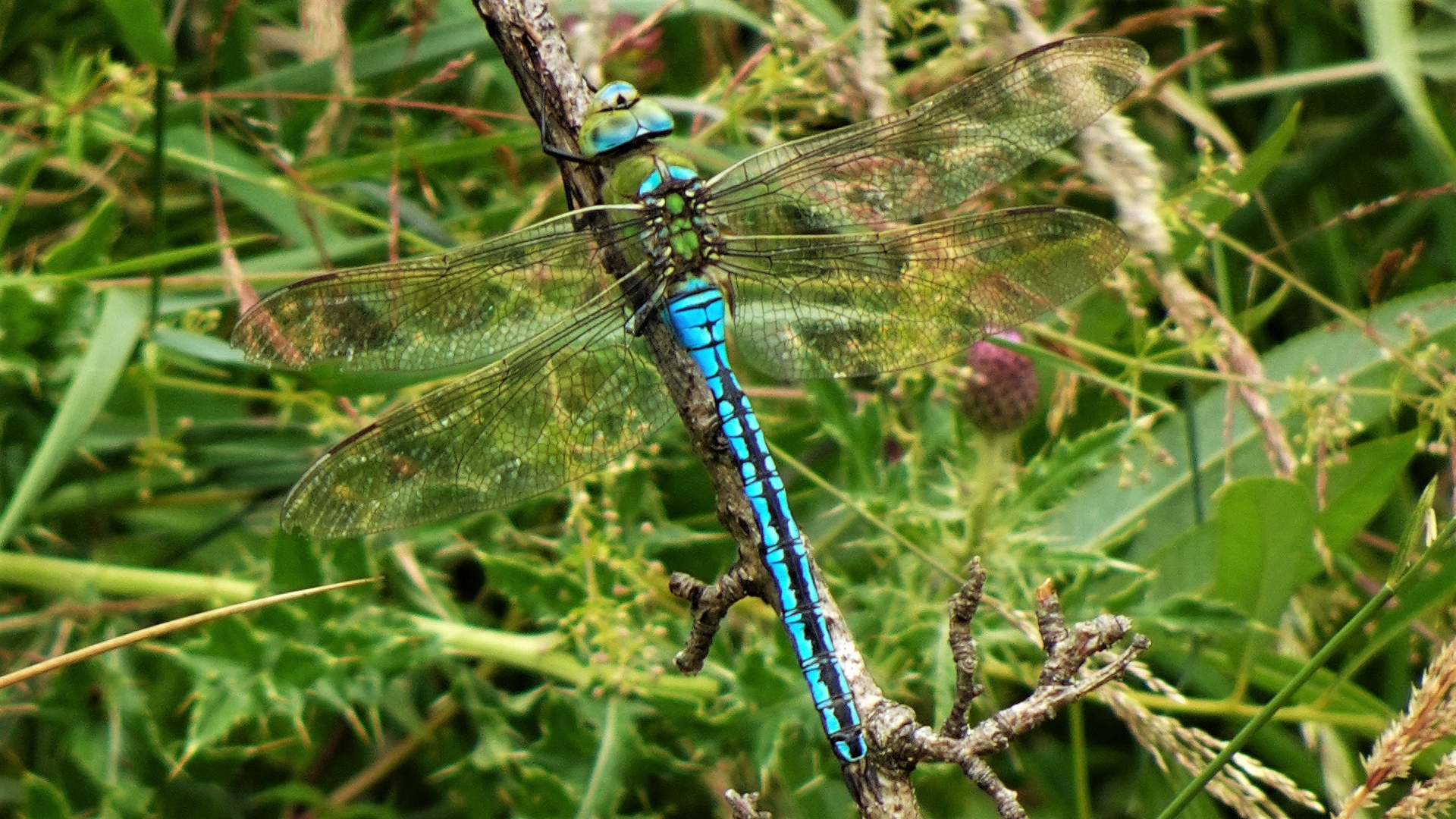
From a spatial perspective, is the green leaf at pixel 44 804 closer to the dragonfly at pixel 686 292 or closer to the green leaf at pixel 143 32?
the dragonfly at pixel 686 292

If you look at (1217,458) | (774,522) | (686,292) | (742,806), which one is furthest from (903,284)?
(1217,458)

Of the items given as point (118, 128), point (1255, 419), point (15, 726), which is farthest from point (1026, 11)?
point (15, 726)

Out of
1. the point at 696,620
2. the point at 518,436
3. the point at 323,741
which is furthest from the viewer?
the point at 323,741

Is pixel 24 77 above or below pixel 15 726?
above

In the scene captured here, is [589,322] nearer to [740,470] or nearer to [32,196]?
[740,470]

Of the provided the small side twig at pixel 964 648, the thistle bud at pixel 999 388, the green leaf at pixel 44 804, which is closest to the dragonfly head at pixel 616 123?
the small side twig at pixel 964 648

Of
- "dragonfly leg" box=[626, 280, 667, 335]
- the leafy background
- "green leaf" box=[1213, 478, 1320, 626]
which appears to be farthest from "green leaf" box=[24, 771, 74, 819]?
"green leaf" box=[1213, 478, 1320, 626]

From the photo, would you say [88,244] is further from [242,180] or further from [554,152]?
[554,152]
